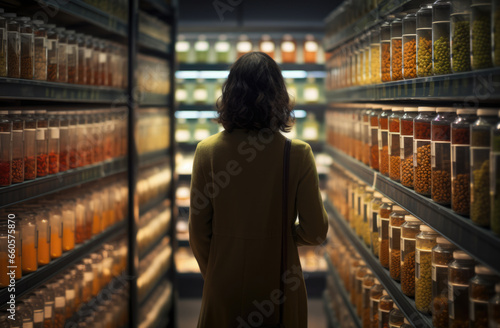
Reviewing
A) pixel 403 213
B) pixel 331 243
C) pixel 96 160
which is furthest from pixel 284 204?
pixel 331 243

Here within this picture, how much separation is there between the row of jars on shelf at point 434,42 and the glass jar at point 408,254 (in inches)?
21.3

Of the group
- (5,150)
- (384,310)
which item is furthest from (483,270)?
(5,150)

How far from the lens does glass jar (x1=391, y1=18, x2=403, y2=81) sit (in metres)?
2.08

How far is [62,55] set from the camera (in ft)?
7.94

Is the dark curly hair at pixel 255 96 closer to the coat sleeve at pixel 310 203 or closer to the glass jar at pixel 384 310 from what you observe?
the coat sleeve at pixel 310 203

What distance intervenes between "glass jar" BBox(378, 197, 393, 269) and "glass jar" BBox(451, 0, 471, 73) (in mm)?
924

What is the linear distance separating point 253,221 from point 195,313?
314 cm

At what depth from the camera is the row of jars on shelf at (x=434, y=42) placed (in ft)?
4.25

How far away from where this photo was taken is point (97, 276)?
292cm

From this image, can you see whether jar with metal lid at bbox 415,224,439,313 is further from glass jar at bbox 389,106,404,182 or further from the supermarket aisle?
the supermarket aisle

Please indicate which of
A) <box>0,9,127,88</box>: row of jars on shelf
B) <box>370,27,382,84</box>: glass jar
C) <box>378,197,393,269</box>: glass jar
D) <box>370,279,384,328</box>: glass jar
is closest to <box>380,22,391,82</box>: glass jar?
<box>370,27,382,84</box>: glass jar

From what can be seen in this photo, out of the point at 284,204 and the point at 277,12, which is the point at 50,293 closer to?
the point at 284,204

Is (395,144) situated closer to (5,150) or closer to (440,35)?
(440,35)

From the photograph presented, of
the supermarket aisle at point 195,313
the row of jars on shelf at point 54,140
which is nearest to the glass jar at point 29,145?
the row of jars on shelf at point 54,140
